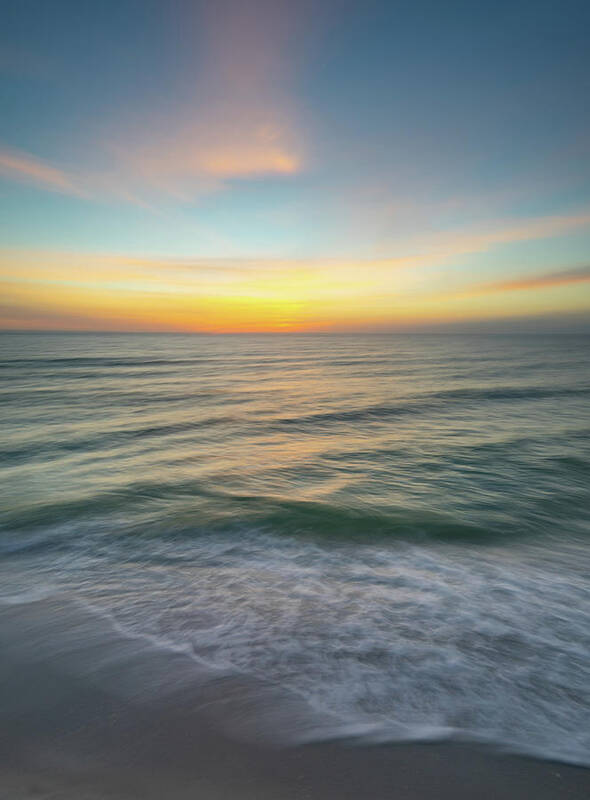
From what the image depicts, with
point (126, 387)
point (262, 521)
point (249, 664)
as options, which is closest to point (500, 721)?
point (249, 664)

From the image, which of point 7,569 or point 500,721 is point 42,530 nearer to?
point 7,569

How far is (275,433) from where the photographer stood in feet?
53.2

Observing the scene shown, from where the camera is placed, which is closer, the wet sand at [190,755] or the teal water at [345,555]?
the wet sand at [190,755]

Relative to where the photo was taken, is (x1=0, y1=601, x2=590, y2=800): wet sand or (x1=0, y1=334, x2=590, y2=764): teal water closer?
(x1=0, y1=601, x2=590, y2=800): wet sand

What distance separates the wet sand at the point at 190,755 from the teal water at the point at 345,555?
0.25 meters

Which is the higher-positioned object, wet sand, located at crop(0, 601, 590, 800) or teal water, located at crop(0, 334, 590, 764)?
wet sand, located at crop(0, 601, 590, 800)

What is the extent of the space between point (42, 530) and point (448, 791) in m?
7.37

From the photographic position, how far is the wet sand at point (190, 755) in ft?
8.76

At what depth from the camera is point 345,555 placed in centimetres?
666

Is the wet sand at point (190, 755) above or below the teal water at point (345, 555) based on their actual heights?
above

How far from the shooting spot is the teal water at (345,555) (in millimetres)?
3723

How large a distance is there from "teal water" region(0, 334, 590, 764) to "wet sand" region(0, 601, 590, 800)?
9.9 inches

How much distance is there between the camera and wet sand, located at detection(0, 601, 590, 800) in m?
2.67

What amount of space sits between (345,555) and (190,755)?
403 centimetres
